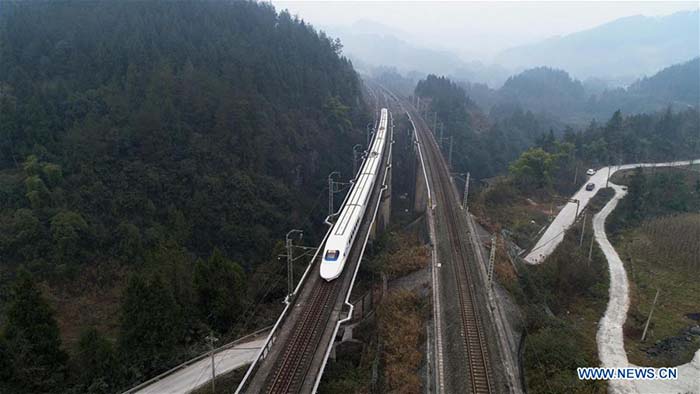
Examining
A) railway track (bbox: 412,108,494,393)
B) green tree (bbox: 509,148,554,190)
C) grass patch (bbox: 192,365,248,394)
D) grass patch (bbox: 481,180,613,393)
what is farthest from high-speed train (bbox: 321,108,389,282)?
green tree (bbox: 509,148,554,190)

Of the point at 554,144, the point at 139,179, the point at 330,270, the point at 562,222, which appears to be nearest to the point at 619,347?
the point at 330,270

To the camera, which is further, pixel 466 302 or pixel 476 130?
pixel 476 130

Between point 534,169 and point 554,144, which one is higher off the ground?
point 554,144

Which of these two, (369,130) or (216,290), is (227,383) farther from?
(369,130)

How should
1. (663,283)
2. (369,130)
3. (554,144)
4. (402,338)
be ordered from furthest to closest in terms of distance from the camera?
(369,130) → (554,144) → (663,283) → (402,338)

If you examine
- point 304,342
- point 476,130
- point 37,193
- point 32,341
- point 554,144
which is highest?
point 554,144

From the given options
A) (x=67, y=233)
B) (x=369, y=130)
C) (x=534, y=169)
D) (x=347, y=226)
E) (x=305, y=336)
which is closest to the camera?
(x=305, y=336)
